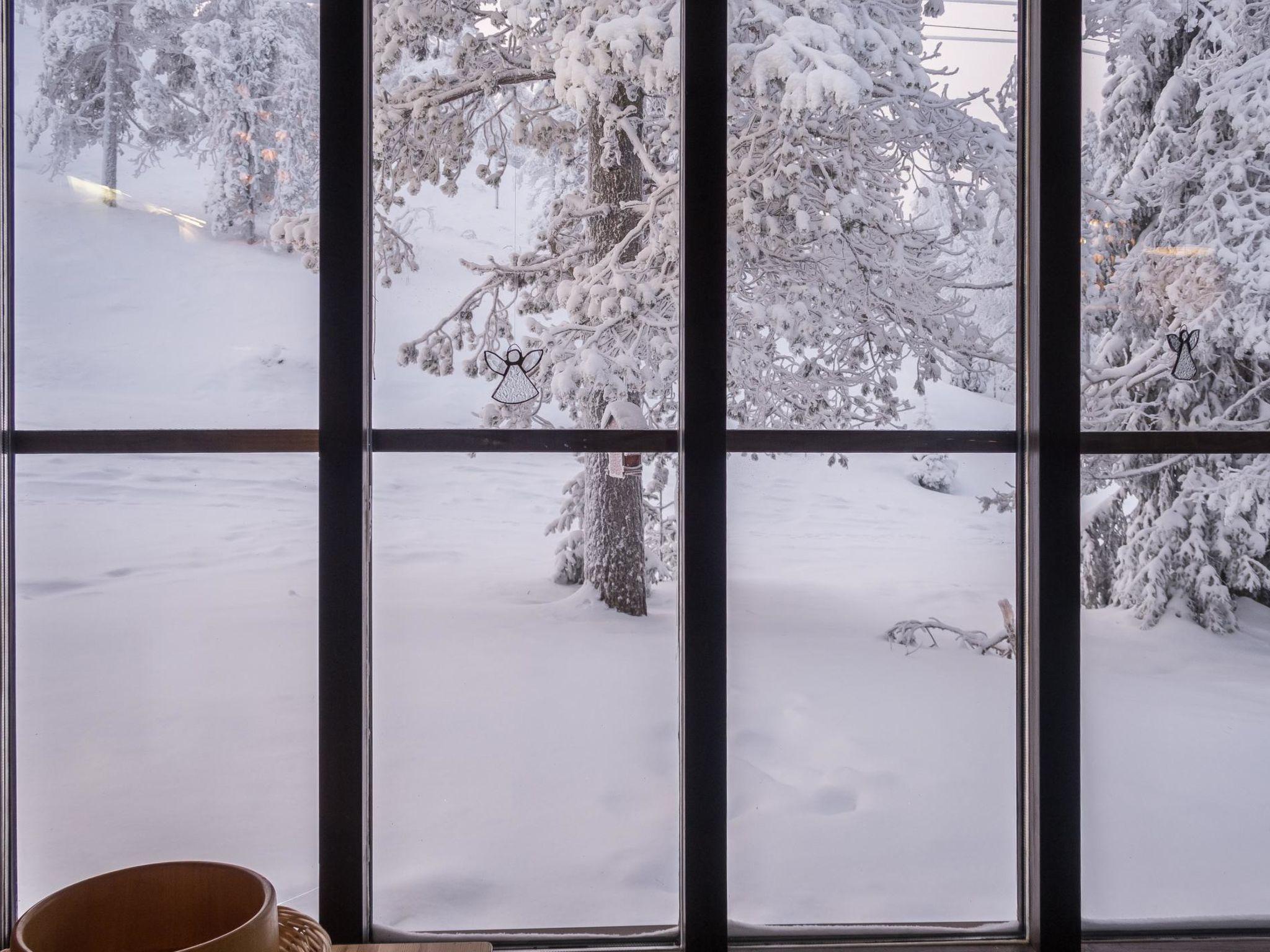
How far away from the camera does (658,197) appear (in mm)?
2061

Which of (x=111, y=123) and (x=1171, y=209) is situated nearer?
(x=111, y=123)

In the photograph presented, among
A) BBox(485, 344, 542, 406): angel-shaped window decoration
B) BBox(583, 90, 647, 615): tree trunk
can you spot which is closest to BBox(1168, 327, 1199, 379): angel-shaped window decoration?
BBox(583, 90, 647, 615): tree trunk

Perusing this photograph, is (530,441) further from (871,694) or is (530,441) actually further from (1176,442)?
(1176,442)

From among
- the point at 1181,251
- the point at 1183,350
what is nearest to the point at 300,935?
the point at 1183,350

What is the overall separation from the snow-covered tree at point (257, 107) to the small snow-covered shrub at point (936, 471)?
1.74 m

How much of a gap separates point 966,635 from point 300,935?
174 cm

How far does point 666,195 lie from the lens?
206 cm

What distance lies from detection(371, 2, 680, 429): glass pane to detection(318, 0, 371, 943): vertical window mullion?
0.32 feet

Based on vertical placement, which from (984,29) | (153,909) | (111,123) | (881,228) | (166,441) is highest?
(984,29)

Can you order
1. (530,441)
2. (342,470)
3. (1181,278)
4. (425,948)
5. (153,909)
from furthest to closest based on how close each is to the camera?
(1181,278), (530,441), (342,470), (425,948), (153,909)

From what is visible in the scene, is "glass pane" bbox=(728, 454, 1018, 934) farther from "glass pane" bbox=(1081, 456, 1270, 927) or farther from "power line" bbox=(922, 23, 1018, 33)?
"power line" bbox=(922, 23, 1018, 33)

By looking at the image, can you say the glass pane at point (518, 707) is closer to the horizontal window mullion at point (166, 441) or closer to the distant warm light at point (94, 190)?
the horizontal window mullion at point (166, 441)

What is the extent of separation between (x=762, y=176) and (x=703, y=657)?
1.26 meters

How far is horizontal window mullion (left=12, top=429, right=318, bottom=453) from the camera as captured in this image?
1982 mm
